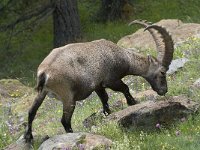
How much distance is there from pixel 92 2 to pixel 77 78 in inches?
771

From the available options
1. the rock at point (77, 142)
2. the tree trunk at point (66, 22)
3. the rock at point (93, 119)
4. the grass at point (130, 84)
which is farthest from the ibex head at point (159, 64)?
the tree trunk at point (66, 22)

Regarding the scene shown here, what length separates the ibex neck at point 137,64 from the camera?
1034cm

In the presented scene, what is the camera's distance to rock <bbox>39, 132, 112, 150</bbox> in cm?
800

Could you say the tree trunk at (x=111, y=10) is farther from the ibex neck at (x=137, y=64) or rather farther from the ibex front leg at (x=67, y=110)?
the ibex front leg at (x=67, y=110)

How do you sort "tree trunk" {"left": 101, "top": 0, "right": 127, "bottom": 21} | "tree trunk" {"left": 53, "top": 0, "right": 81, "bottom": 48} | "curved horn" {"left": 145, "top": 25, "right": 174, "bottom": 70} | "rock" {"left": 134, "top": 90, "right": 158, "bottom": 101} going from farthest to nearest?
1. "tree trunk" {"left": 101, "top": 0, "right": 127, "bottom": 21}
2. "tree trunk" {"left": 53, "top": 0, "right": 81, "bottom": 48}
3. "rock" {"left": 134, "top": 90, "right": 158, "bottom": 101}
4. "curved horn" {"left": 145, "top": 25, "right": 174, "bottom": 70}

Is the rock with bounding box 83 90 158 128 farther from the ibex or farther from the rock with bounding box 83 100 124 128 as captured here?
the ibex

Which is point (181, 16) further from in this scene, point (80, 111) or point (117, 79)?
point (117, 79)

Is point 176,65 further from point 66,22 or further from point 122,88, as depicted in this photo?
point 66,22

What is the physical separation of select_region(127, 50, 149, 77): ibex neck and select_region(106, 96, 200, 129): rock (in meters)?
1.31

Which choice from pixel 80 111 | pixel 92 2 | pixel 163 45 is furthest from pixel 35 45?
pixel 163 45

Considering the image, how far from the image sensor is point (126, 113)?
30.1ft

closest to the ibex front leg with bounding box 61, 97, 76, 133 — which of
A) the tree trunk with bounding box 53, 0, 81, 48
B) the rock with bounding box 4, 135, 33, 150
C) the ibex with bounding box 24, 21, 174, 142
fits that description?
the ibex with bounding box 24, 21, 174, 142

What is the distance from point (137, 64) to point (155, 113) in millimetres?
1714

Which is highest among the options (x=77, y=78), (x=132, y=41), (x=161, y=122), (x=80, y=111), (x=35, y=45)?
(x=77, y=78)
